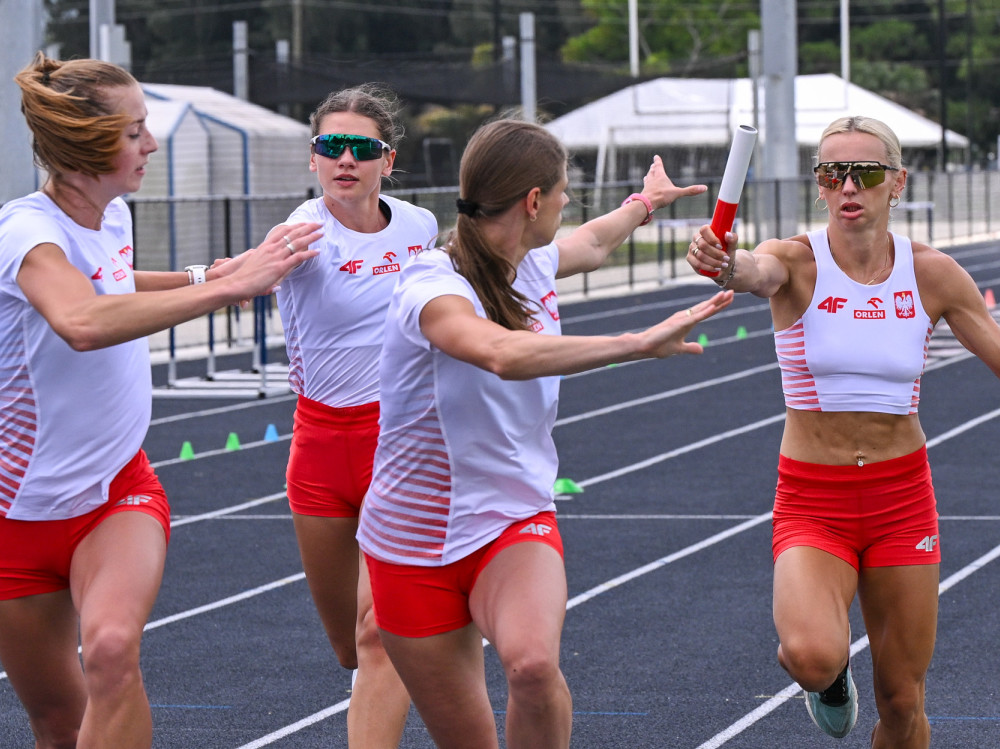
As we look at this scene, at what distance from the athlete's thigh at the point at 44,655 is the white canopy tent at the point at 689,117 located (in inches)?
1715

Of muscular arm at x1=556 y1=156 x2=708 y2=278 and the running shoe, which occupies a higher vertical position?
muscular arm at x1=556 y1=156 x2=708 y2=278

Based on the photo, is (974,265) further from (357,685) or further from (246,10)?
(246,10)

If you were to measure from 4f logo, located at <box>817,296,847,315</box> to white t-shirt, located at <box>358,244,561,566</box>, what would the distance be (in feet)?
3.80

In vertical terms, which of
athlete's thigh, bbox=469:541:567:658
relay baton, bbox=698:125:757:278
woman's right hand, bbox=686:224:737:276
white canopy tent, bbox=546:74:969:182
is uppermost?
white canopy tent, bbox=546:74:969:182

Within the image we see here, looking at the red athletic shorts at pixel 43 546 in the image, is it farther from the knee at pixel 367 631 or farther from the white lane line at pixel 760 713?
the white lane line at pixel 760 713

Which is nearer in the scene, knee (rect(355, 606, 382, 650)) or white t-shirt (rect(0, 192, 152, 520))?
white t-shirt (rect(0, 192, 152, 520))

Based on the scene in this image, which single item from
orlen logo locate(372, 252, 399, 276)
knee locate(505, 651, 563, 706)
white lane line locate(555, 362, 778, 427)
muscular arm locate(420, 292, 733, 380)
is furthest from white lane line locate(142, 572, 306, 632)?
white lane line locate(555, 362, 778, 427)

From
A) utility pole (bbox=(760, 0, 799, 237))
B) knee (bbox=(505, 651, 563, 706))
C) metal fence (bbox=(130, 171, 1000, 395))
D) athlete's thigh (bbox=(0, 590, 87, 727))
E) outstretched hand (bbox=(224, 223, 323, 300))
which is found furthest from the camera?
utility pole (bbox=(760, 0, 799, 237))

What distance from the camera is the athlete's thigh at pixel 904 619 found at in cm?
458

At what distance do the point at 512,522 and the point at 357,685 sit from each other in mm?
1108

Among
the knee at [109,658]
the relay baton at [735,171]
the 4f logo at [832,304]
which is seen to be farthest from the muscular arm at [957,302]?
the knee at [109,658]

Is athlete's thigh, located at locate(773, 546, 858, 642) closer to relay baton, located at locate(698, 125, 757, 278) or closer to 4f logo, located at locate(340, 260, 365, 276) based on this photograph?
relay baton, located at locate(698, 125, 757, 278)

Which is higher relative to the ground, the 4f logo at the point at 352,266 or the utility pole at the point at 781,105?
the utility pole at the point at 781,105

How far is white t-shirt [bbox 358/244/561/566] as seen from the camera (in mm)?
3711
